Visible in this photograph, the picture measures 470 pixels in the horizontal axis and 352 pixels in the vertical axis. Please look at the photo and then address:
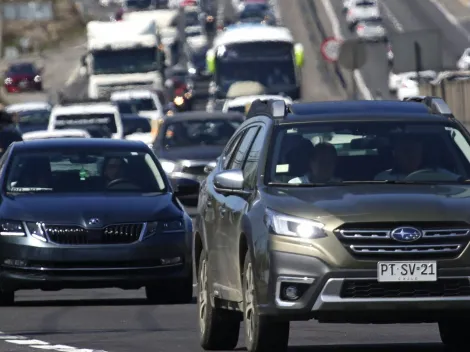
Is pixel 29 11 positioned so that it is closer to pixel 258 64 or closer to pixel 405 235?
pixel 258 64

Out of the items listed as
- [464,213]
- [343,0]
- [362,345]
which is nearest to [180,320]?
[362,345]

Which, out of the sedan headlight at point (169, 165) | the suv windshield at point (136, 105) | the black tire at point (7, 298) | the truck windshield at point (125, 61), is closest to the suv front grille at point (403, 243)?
the black tire at point (7, 298)

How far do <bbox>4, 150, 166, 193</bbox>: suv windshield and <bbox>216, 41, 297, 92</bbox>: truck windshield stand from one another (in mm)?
34964

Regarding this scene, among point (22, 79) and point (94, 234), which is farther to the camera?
point (22, 79)

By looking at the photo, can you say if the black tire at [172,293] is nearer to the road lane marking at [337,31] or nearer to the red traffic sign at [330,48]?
the red traffic sign at [330,48]

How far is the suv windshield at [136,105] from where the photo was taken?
53875 mm

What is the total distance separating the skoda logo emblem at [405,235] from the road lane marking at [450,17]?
8406 centimetres

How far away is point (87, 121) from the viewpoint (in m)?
40.5

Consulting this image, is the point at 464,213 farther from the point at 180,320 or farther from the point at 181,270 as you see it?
the point at 181,270

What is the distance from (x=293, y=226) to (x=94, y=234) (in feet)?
17.8

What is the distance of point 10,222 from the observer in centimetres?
1516

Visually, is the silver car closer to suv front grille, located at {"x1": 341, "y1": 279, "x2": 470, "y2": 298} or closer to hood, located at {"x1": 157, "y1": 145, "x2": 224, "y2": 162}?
hood, located at {"x1": 157, "y1": 145, "x2": 224, "y2": 162}

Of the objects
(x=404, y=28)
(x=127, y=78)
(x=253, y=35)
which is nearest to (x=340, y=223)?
(x=253, y=35)

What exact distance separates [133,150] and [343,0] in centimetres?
8764
